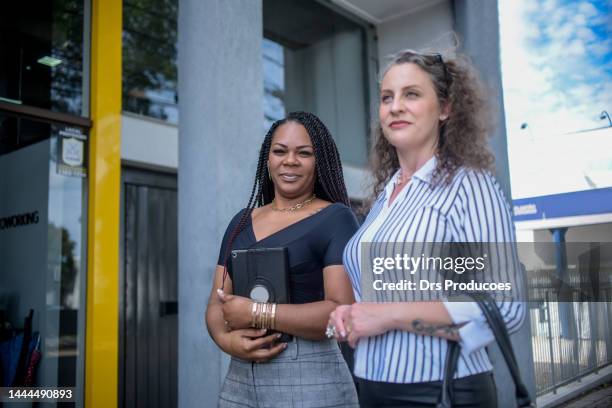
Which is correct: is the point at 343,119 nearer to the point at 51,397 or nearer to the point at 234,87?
the point at 234,87

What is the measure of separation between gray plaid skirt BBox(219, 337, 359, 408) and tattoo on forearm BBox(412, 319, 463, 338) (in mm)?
548

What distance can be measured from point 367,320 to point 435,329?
151 millimetres

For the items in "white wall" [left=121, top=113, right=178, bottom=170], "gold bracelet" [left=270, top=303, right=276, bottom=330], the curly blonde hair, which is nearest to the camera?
the curly blonde hair

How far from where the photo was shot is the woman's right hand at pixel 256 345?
5.17 feet

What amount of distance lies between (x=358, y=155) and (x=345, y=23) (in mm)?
1400

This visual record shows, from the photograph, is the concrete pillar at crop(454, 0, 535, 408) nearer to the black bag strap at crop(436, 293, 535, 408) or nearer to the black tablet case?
the black bag strap at crop(436, 293, 535, 408)

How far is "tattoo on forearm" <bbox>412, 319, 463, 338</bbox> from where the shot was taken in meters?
1.11

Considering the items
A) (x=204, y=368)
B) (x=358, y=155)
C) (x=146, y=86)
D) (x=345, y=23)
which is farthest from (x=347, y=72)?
(x=204, y=368)

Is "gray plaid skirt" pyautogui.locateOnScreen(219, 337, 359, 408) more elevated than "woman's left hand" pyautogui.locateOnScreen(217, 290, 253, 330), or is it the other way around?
"woman's left hand" pyautogui.locateOnScreen(217, 290, 253, 330)

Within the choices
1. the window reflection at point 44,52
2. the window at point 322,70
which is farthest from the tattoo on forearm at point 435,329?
the window at point 322,70

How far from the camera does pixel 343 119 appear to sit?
555cm

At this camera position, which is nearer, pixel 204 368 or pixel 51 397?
pixel 204 368

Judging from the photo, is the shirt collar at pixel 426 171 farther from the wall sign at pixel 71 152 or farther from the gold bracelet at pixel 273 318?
the wall sign at pixel 71 152

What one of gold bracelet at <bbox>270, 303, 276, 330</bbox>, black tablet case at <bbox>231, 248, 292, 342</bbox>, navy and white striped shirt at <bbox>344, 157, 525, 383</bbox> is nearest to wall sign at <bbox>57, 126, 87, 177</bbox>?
black tablet case at <bbox>231, 248, 292, 342</bbox>
